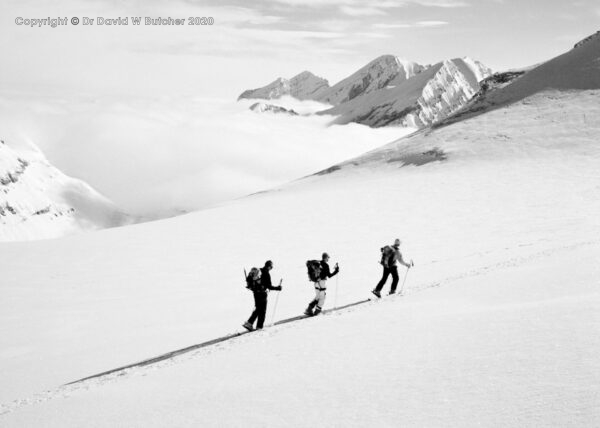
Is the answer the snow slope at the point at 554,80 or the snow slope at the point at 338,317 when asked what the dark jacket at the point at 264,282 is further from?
the snow slope at the point at 554,80

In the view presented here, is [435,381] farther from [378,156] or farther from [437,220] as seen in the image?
[378,156]

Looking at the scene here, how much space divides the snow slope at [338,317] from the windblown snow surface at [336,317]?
51mm

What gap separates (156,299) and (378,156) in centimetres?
5713

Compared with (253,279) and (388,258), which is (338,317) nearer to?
(253,279)

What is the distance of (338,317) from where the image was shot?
1338cm

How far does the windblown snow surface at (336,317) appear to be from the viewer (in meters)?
6.68

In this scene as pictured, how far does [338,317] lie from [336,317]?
10cm

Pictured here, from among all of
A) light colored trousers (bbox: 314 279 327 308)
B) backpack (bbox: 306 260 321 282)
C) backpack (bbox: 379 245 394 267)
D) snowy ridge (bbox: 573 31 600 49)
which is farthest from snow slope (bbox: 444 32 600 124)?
light colored trousers (bbox: 314 279 327 308)

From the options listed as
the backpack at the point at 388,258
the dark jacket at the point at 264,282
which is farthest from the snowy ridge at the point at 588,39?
the dark jacket at the point at 264,282

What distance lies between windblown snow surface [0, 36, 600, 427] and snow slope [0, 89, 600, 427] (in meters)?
0.05

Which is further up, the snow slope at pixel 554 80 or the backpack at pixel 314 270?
the snow slope at pixel 554 80

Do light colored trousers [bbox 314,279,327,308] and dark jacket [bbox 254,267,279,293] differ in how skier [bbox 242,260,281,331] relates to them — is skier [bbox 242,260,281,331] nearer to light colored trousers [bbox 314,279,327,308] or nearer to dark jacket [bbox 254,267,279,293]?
dark jacket [bbox 254,267,279,293]

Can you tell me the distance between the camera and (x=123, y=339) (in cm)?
1644

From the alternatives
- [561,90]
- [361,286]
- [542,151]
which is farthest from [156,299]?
[561,90]
